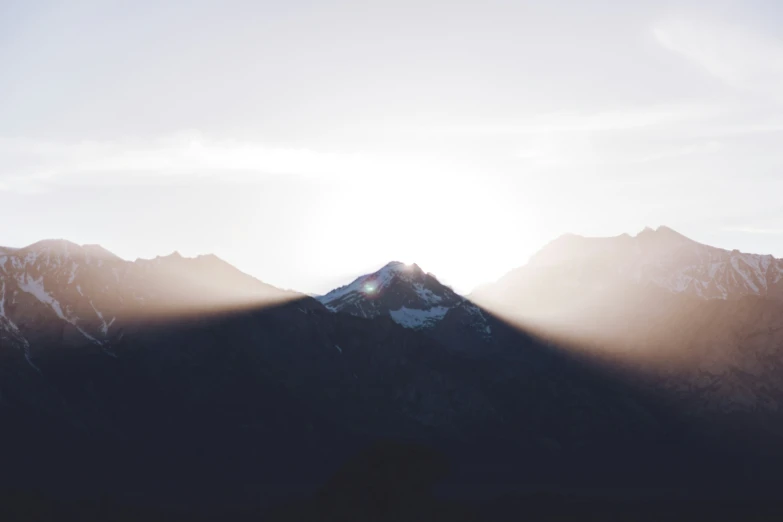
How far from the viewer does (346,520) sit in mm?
197750
